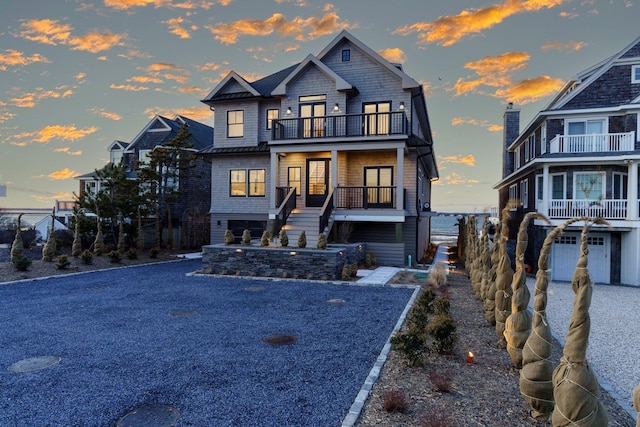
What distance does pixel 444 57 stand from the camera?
22.6m

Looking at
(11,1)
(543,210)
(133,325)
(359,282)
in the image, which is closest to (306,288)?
(359,282)

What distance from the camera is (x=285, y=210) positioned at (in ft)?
60.9

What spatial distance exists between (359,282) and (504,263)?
6.95 m

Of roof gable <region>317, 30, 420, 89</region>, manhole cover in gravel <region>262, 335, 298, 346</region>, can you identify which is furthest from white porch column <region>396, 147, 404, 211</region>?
manhole cover in gravel <region>262, 335, 298, 346</region>

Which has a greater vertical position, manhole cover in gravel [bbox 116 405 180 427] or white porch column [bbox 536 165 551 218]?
white porch column [bbox 536 165 551 218]

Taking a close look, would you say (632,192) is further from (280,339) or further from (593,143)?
(280,339)

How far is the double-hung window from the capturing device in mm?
21803

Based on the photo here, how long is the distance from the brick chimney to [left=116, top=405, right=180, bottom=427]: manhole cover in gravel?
1195 inches

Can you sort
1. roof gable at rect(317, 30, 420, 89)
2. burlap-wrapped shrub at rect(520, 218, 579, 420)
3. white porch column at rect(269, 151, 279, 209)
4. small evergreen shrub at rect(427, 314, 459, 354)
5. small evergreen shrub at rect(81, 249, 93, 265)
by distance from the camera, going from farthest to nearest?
1. white porch column at rect(269, 151, 279, 209)
2. roof gable at rect(317, 30, 420, 89)
3. small evergreen shrub at rect(81, 249, 93, 265)
4. small evergreen shrub at rect(427, 314, 459, 354)
5. burlap-wrapped shrub at rect(520, 218, 579, 420)

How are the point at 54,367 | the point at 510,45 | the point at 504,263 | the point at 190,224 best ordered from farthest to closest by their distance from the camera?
the point at 190,224, the point at 510,45, the point at 504,263, the point at 54,367

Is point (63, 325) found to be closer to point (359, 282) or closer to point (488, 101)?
point (359, 282)

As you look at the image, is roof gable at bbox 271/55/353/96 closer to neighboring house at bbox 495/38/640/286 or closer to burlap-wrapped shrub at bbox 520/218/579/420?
neighboring house at bbox 495/38/640/286

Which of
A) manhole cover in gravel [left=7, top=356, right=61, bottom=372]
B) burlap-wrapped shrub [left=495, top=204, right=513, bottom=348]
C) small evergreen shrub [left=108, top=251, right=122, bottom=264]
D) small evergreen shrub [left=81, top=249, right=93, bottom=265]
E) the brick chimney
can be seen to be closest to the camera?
manhole cover in gravel [left=7, top=356, right=61, bottom=372]

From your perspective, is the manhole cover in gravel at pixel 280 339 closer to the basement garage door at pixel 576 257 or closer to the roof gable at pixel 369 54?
the roof gable at pixel 369 54
